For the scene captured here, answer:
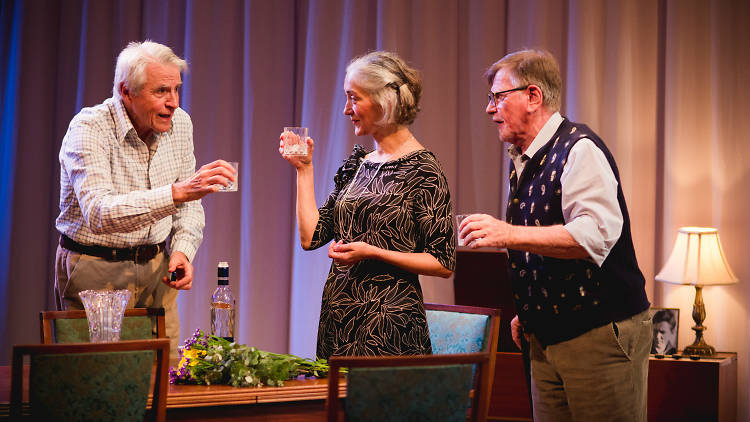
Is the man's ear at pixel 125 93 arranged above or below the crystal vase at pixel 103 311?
above

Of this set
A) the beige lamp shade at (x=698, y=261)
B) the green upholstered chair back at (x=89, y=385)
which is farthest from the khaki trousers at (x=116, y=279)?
the beige lamp shade at (x=698, y=261)

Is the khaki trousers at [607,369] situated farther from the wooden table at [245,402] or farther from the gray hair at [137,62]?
the gray hair at [137,62]

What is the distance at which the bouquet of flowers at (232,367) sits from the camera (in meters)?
2.04

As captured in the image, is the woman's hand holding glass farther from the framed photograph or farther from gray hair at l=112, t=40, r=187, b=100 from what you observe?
the framed photograph

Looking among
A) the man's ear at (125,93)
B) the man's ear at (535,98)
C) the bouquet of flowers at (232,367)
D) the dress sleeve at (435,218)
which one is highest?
the man's ear at (125,93)

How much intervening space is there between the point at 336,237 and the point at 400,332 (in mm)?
430

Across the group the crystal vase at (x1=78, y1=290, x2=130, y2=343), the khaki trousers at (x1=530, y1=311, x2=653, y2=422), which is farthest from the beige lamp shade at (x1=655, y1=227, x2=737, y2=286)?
the crystal vase at (x1=78, y1=290, x2=130, y2=343)

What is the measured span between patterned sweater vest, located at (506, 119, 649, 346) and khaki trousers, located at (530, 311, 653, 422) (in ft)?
0.11

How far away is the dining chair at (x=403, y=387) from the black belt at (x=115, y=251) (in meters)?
1.39

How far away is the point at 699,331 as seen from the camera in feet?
13.8

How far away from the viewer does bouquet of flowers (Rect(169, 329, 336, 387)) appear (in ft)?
6.69

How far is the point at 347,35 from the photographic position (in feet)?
16.5

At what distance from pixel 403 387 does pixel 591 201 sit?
0.72m

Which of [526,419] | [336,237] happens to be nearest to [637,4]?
[526,419]
